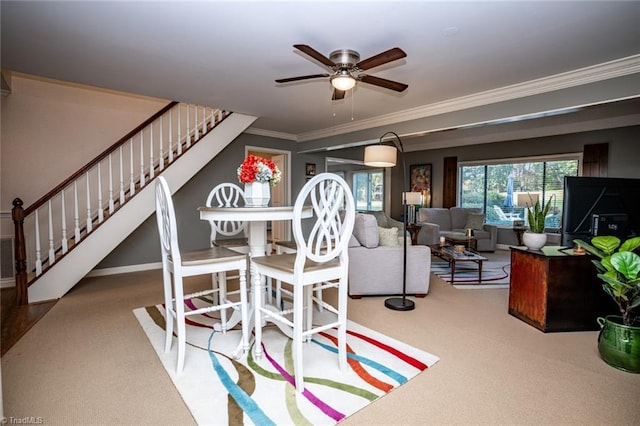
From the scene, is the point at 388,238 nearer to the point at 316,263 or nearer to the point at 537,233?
the point at 537,233

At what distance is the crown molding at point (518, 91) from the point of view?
296cm

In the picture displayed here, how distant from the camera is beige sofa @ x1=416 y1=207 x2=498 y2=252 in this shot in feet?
20.6

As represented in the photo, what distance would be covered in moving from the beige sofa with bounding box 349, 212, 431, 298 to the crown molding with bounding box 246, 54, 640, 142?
1951 mm

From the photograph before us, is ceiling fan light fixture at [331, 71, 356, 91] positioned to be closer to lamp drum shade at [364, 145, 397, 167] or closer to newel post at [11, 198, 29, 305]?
lamp drum shade at [364, 145, 397, 167]

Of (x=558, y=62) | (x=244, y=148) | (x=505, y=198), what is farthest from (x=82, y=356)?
(x=505, y=198)

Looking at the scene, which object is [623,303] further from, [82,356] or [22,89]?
[22,89]

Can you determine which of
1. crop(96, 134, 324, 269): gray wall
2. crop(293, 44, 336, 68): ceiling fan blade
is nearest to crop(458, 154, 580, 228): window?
crop(96, 134, 324, 269): gray wall

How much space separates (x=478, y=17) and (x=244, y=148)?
424cm

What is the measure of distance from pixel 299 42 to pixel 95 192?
3.47m

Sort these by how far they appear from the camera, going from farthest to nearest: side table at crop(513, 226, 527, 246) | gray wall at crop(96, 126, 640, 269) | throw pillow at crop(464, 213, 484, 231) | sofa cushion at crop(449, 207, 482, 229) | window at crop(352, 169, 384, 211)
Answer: window at crop(352, 169, 384, 211) < sofa cushion at crop(449, 207, 482, 229) < throw pillow at crop(464, 213, 484, 231) < side table at crop(513, 226, 527, 246) < gray wall at crop(96, 126, 640, 269)

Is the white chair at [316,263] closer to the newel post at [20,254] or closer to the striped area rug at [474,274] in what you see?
the striped area rug at [474,274]

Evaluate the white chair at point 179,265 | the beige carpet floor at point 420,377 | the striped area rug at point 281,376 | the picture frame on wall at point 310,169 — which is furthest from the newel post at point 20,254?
the picture frame on wall at point 310,169

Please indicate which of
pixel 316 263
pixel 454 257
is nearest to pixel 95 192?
pixel 316 263

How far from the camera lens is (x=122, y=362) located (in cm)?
211
